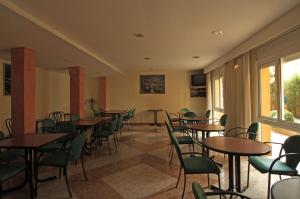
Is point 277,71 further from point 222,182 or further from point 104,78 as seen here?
point 104,78

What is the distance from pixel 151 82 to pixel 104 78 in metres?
2.42

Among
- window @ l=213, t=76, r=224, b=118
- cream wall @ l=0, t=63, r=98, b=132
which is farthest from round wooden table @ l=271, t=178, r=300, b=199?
cream wall @ l=0, t=63, r=98, b=132

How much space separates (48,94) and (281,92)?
293 inches

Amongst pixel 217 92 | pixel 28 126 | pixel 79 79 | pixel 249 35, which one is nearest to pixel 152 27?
pixel 249 35

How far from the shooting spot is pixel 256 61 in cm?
439

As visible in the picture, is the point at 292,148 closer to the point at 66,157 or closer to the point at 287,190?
the point at 287,190

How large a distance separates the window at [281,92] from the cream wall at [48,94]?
6.87 meters

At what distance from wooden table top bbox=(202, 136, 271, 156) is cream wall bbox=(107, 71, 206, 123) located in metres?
6.70

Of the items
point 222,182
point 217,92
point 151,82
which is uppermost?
point 151,82

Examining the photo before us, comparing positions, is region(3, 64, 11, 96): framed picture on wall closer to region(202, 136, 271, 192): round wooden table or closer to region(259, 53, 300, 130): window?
region(202, 136, 271, 192): round wooden table

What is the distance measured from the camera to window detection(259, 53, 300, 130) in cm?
342

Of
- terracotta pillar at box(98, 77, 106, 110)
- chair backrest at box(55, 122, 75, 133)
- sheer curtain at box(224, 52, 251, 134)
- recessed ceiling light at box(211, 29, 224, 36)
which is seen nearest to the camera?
recessed ceiling light at box(211, 29, 224, 36)

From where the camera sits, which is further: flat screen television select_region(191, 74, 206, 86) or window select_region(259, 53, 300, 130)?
flat screen television select_region(191, 74, 206, 86)

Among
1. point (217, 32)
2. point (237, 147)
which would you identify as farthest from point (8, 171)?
point (217, 32)
